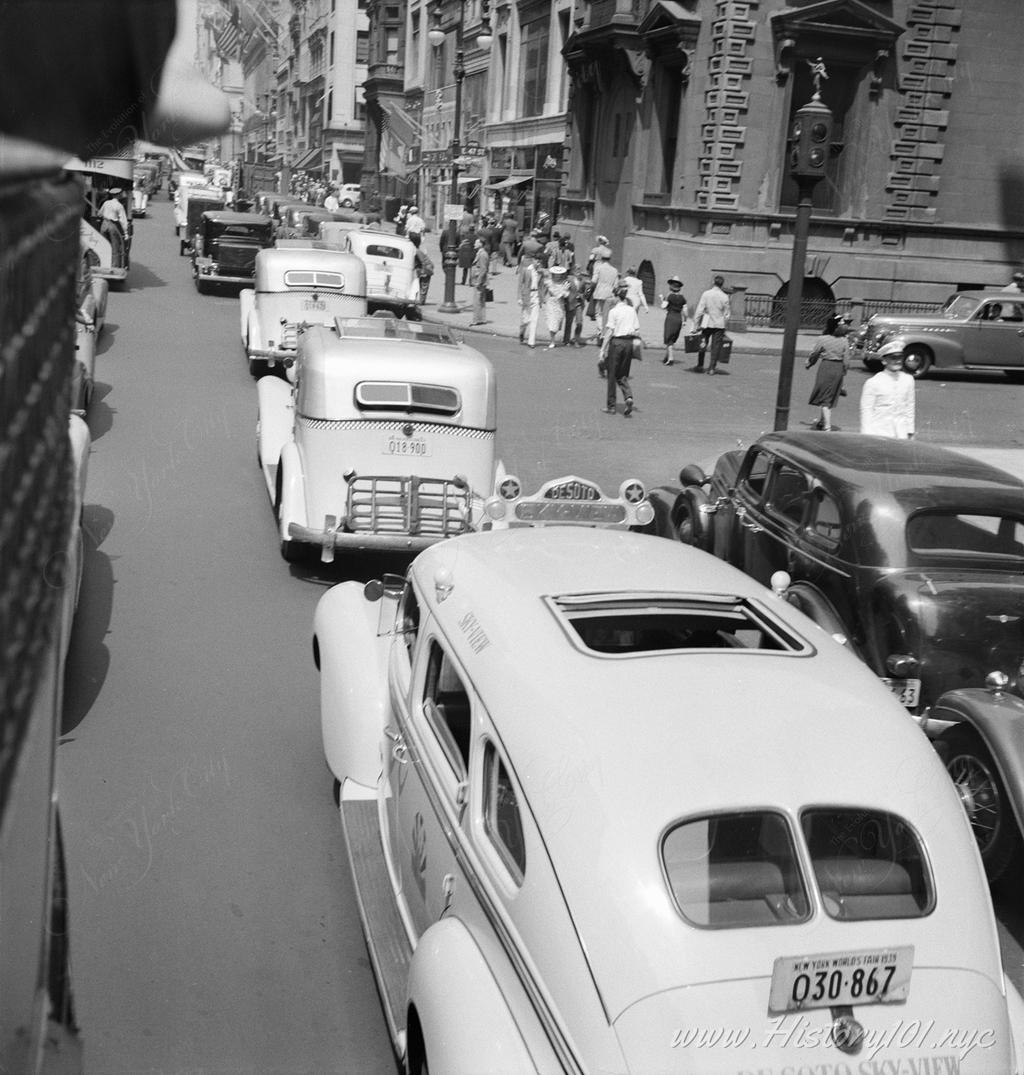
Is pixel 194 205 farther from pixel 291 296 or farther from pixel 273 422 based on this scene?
pixel 273 422

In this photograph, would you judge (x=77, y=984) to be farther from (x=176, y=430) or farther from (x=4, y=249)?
(x=176, y=430)

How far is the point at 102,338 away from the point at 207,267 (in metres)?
7.29

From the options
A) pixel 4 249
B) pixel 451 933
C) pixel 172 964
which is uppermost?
pixel 4 249

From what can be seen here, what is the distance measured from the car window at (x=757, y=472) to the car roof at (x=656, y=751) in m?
4.63

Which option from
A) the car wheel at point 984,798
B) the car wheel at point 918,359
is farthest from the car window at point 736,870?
the car wheel at point 918,359

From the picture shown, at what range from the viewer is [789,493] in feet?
27.8

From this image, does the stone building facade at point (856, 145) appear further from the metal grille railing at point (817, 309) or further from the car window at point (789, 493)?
the car window at point (789, 493)

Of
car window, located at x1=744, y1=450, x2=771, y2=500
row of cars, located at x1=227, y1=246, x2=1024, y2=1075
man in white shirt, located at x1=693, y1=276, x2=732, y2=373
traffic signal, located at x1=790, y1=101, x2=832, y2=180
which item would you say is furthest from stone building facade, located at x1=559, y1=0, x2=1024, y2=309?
row of cars, located at x1=227, y1=246, x2=1024, y2=1075

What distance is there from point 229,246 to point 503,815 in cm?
2494

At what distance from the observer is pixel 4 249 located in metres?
1.10

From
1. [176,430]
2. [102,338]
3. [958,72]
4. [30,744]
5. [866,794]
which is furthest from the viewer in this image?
[958,72]

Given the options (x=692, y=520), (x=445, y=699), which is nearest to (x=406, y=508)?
(x=692, y=520)

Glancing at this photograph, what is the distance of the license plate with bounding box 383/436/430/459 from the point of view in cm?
986

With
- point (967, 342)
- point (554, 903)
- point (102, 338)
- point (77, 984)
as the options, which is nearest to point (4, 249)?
point (554, 903)
